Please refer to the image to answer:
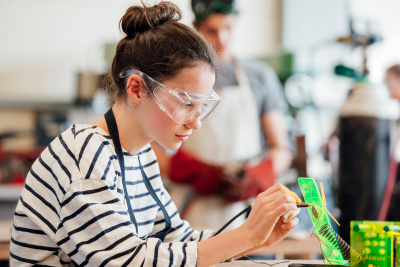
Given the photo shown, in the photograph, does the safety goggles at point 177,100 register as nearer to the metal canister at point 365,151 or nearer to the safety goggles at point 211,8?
the safety goggles at point 211,8

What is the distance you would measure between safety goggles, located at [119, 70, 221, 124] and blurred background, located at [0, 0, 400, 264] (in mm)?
1294

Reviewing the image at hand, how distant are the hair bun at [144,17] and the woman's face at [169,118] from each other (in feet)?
0.50

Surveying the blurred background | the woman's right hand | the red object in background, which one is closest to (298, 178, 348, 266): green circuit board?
the woman's right hand

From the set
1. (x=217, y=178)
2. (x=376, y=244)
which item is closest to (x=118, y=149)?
(x=376, y=244)

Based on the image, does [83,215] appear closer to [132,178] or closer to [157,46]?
[132,178]

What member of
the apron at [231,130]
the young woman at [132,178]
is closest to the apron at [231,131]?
the apron at [231,130]

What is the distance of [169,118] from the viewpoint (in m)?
1.19

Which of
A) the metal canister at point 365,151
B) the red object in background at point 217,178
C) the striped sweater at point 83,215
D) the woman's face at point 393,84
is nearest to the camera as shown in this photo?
the striped sweater at point 83,215

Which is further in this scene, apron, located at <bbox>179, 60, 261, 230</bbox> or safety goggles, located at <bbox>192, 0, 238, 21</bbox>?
apron, located at <bbox>179, 60, 261, 230</bbox>

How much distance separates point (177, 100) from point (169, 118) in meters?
0.05

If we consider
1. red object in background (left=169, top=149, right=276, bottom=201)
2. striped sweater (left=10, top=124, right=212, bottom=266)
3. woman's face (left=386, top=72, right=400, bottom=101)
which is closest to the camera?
striped sweater (left=10, top=124, right=212, bottom=266)

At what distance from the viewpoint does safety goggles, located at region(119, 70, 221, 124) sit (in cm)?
116

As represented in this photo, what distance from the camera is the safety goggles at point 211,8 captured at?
221 cm

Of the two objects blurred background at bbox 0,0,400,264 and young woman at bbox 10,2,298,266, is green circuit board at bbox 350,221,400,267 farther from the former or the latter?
blurred background at bbox 0,0,400,264
